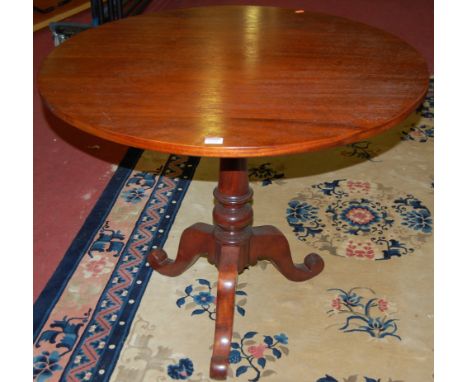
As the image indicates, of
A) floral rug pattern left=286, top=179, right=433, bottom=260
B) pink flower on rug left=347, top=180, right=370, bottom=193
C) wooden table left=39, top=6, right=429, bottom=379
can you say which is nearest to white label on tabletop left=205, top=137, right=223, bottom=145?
wooden table left=39, top=6, right=429, bottom=379

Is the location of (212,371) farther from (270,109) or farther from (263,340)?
(270,109)

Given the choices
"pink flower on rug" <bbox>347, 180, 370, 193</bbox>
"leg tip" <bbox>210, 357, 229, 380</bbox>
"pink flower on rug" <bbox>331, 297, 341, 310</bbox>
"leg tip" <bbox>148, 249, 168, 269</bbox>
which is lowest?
"leg tip" <bbox>210, 357, 229, 380</bbox>

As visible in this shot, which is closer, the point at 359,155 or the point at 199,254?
the point at 199,254

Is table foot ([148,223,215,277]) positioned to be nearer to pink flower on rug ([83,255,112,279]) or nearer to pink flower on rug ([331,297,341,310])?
pink flower on rug ([83,255,112,279])

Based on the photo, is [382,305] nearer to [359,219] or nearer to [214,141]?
[359,219]

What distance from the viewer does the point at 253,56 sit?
149 centimetres

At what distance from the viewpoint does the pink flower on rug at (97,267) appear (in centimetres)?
185

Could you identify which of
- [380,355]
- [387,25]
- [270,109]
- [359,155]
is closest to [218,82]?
[270,109]

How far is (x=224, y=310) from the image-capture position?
1.58 metres

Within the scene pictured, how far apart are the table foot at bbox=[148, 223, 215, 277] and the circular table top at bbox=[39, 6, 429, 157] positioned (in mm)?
505

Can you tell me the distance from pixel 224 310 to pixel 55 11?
283cm

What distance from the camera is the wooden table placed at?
3.77 ft

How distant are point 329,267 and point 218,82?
2.55 ft

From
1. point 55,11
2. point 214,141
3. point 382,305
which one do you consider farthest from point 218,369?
point 55,11
